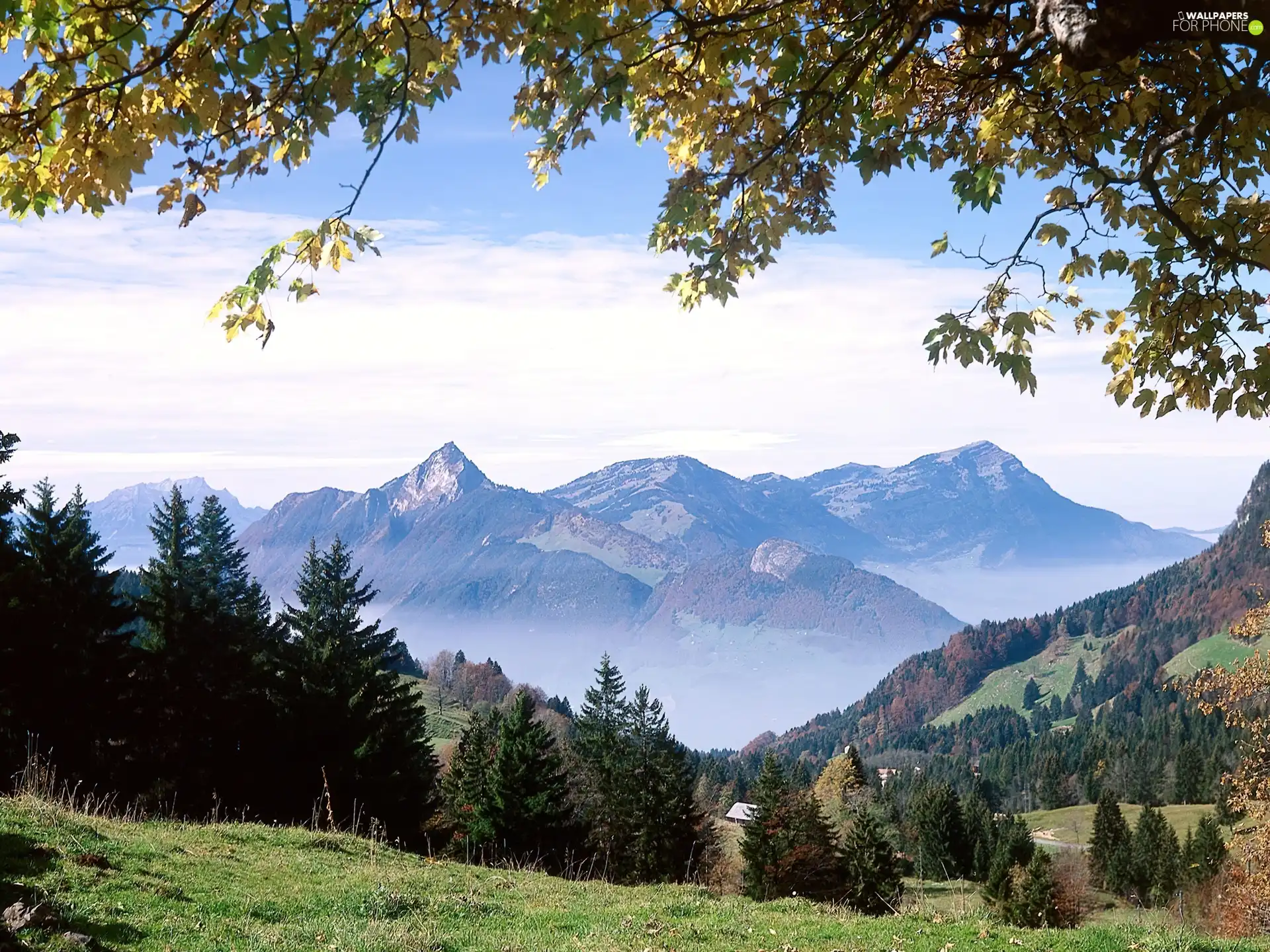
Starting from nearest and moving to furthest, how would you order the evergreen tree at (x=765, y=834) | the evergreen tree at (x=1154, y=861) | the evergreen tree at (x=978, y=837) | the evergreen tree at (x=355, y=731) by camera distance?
the evergreen tree at (x=355, y=731)
the evergreen tree at (x=765, y=834)
the evergreen tree at (x=1154, y=861)
the evergreen tree at (x=978, y=837)

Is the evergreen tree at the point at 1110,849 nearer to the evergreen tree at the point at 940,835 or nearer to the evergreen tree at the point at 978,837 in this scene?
the evergreen tree at the point at 978,837

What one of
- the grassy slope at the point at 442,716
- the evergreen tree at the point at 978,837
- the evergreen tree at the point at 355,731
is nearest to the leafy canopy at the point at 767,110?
the evergreen tree at the point at 355,731

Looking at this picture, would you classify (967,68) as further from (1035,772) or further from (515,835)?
(1035,772)

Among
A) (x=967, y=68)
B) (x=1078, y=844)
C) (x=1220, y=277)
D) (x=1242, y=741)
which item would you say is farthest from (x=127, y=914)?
(x=1078, y=844)

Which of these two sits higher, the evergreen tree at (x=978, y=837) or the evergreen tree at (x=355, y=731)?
the evergreen tree at (x=355, y=731)

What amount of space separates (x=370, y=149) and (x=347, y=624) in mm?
34941

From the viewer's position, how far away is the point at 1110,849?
3278 inches

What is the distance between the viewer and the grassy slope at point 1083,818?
10650 centimetres

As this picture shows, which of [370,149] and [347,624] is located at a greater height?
[370,149]

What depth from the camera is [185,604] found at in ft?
98.1

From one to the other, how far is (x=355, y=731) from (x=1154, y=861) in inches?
2959

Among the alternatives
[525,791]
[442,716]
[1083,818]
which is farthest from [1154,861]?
[442,716]

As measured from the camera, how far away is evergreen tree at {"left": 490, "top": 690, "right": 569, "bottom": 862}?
35500 mm

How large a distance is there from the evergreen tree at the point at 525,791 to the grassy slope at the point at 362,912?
23.2 m
